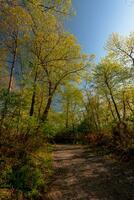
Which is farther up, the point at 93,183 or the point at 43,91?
the point at 43,91

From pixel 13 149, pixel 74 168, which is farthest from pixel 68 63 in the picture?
pixel 13 149

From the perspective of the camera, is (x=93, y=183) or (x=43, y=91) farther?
(x=43, y=91)

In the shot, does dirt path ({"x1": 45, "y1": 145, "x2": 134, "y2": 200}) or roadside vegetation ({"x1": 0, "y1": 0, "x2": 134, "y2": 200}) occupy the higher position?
roadside vegetation ({"x1": 0, "y1": 0, "x2": 134, "y2": 200})

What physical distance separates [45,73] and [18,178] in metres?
16.7

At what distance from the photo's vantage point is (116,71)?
31.3 m

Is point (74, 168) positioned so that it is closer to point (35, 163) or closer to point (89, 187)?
point (35, 163)

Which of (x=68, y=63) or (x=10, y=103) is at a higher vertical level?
(x=68, y=63)

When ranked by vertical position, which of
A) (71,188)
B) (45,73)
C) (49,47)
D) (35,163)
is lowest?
(71,188)

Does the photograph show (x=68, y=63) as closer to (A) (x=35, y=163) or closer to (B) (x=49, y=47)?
(B) (x=49, y=47)

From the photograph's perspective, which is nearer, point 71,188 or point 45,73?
point 71,188

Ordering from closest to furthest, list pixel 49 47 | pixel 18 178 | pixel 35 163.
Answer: pixel 18 178, pixel 35 163, pixel 49 47

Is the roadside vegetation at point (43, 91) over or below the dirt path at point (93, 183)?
over

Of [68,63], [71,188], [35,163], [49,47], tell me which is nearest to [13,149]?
[35,163]

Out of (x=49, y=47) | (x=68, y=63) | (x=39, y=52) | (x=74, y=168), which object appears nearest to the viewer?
(x=74, y=168)
